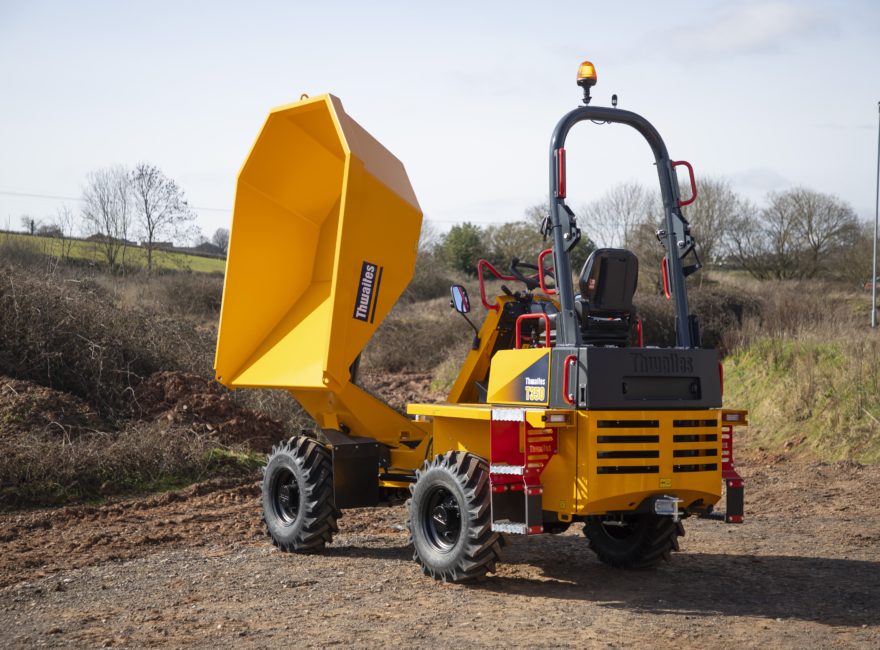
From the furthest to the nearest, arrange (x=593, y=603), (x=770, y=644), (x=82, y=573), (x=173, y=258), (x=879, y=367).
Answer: (x=173, y=258) → (x=879, y=367) → (x=82, y=573) → (x=593, y=603) → (x=770, y=644)

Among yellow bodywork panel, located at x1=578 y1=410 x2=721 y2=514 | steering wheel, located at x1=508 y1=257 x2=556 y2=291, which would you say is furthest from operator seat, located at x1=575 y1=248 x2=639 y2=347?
steering wheel, located at x1=508 y1=257 x2=556 y2=291

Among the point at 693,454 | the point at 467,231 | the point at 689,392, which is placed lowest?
the point at 693,454

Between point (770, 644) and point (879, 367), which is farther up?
point (879, 367)

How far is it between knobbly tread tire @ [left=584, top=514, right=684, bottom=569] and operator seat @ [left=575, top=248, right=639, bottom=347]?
4.30ft

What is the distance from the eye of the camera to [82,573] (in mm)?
6992

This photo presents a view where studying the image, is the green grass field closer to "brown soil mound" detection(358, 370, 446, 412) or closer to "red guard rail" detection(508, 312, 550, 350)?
"brown soil mound" detection(358, 370, 446, 412)

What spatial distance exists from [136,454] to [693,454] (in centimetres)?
626

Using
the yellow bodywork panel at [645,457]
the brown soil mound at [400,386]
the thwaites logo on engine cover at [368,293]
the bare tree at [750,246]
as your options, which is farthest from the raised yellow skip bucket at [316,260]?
the bare tree at [750,246]

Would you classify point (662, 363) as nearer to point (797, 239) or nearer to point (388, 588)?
point (388, 588)

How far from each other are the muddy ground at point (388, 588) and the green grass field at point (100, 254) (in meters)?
9.61

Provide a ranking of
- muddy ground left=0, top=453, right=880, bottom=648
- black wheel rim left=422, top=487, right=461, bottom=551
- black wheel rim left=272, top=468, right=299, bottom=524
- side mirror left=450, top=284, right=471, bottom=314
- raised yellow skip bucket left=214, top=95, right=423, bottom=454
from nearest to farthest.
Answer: muddy ground left=0, top=453, right=880, bottom=648 → black wheel rim left=422, top=487, right=461, bottom=551 → side mirror left=450, top=284, right=471, bottom=314 → raised yellow skip bucket left=214, top=95, right=423, bottom=454 → black wheel rim left=272, top=468, right=299, bottom=524

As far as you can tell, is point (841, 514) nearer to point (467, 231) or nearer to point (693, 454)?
point (693, 454)

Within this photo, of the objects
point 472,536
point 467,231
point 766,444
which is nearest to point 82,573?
point 472,536

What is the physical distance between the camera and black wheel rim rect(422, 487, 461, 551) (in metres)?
6.63
